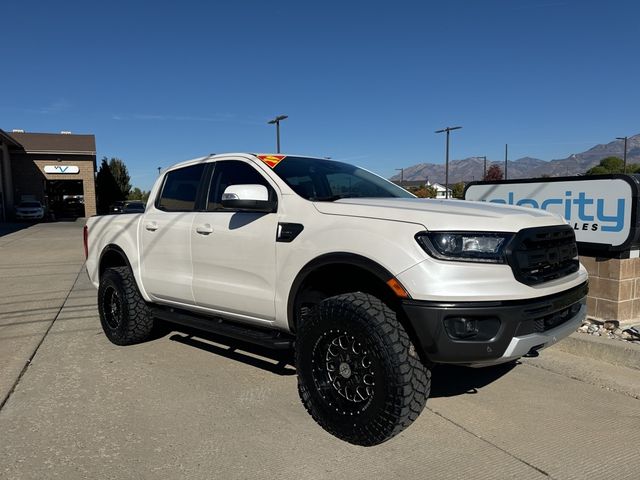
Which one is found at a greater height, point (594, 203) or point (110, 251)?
point (594, 203)

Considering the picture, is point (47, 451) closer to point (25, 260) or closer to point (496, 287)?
point (496, 287)

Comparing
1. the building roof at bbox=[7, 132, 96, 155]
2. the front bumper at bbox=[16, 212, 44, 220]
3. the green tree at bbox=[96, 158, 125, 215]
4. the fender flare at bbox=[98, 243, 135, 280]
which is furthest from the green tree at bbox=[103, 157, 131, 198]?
the fender flare at bbox=[98, 243, 135, 280]

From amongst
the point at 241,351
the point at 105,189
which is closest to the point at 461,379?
the point at 241,351

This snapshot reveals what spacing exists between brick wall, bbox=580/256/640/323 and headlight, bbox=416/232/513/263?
3.22 m

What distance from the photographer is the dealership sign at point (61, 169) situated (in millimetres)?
39688

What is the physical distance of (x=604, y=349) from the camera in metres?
4.78

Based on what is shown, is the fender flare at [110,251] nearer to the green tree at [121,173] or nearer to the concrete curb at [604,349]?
the concrete curb at [604,349]

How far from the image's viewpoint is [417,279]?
2875 millimetres

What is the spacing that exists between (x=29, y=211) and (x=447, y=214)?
125ft

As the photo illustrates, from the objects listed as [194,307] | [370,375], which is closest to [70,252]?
[194,307]

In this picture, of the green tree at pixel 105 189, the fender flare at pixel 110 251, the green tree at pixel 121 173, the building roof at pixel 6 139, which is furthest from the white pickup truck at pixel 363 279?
the green tree at pixel 121 173

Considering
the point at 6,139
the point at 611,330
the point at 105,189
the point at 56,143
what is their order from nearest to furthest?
the point at 611,330, the point at 6,139, the point at 56,143, the point at 105,189

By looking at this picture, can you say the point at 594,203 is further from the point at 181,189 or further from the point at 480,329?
the point at 181,189

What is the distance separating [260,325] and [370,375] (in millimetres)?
1136
